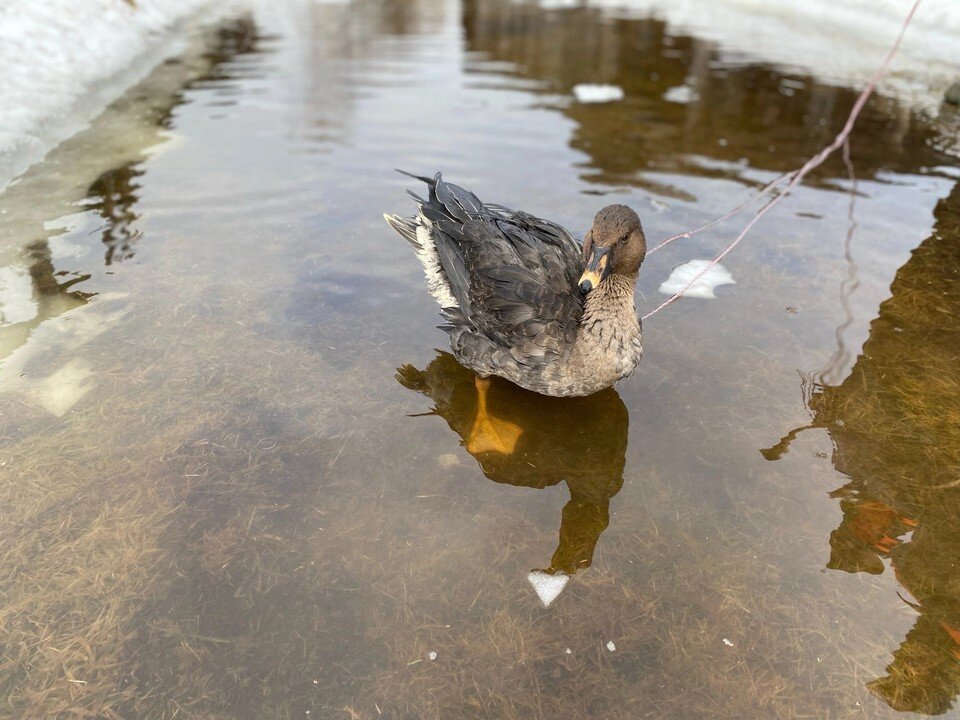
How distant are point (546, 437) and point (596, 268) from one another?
3.43 ft

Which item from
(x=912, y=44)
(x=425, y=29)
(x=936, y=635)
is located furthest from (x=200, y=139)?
(x=912, y=44)

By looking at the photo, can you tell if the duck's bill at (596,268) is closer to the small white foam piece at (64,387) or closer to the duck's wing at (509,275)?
the duck's wing at (509,275)

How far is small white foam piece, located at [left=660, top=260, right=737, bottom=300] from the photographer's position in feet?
16.7

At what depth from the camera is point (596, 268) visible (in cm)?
354

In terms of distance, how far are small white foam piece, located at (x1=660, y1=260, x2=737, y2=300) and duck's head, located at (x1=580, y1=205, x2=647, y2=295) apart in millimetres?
1545

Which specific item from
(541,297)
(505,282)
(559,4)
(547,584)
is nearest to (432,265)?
(505,282)

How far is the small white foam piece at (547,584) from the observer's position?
291 centimetres

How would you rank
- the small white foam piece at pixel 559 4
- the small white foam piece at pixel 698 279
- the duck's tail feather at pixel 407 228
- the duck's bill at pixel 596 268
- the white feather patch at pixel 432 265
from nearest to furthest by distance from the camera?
the duck's bill at pixel 596 268, the white feather patch at pixel 432 265, the duck's tail feather at pixel 407 228, the small white foam piece at pixel 698 279, the small white foam piece at pixel 559 4

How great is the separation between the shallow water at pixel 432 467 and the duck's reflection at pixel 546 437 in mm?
22

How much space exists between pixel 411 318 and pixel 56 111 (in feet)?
20.3

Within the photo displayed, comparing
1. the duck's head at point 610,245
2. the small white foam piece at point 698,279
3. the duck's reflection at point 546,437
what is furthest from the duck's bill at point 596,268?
the small white foam piece at point 698,279

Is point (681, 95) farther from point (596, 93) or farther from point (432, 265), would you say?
point (432, 265)

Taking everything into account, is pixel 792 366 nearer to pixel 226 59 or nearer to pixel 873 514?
pixel 873 514

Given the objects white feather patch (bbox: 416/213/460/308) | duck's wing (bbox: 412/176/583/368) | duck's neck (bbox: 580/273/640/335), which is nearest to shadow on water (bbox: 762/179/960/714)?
duck's neck (bbox: 580/273/640/335)
